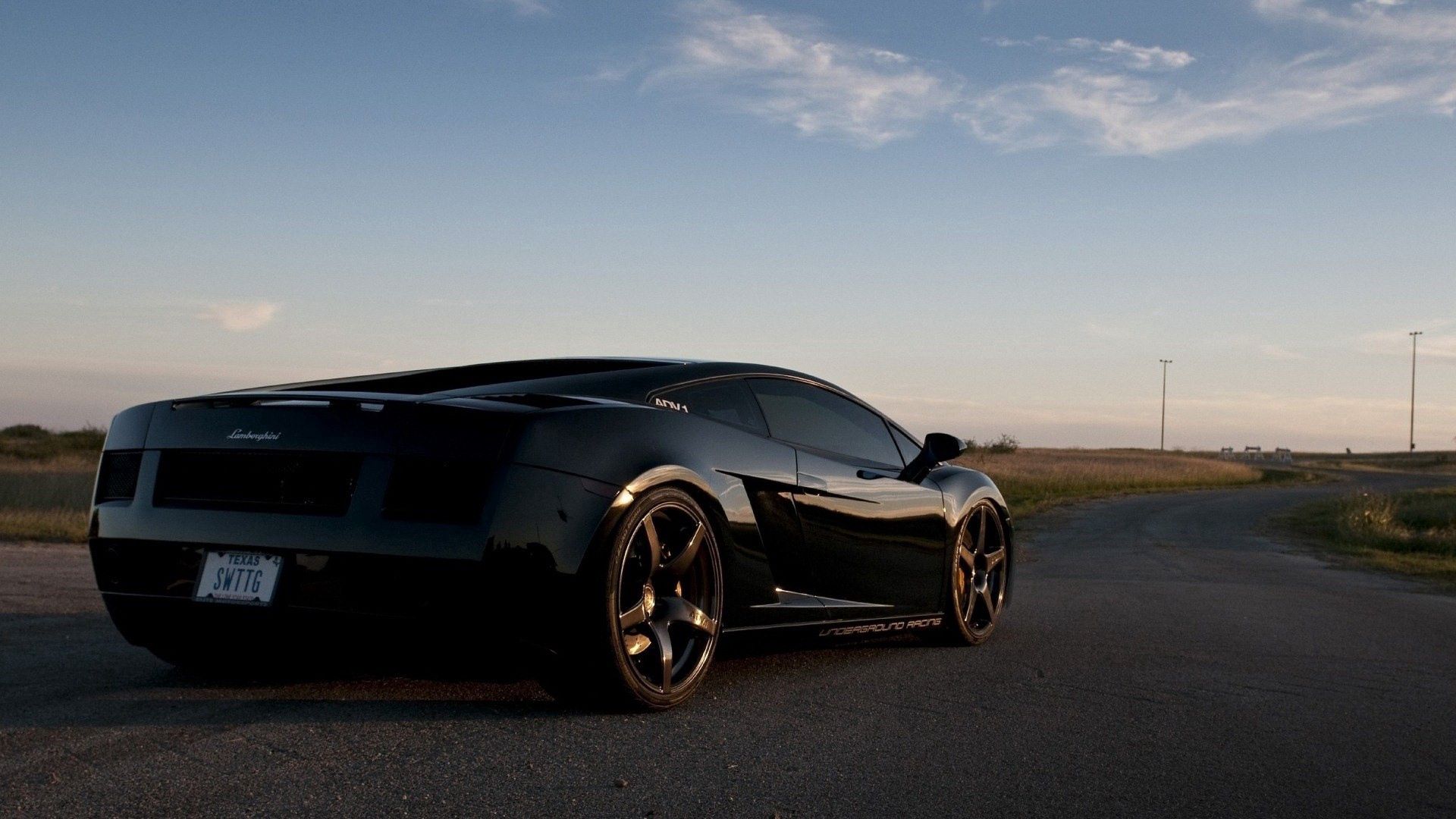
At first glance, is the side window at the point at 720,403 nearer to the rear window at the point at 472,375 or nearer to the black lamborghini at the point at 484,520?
the black lamborghini at the point at 484,520

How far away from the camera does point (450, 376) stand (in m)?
5.22

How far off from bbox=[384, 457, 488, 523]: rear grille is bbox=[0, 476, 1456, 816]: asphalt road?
67 cm

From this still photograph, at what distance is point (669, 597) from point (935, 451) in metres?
2.36

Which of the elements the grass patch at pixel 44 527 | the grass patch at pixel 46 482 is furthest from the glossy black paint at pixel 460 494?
the grass patch at pixel 46 482

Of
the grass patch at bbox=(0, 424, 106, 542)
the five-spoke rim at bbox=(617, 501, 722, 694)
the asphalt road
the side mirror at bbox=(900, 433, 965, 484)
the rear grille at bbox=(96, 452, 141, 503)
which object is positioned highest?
the side mirror at bbox=(900, 433, 965, 484)

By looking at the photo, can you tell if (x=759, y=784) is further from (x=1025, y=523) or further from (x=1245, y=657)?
(x=1025, y=523)

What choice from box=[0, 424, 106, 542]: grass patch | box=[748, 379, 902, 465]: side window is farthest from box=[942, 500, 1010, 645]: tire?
box=[0, 424, 106, 542]: grass patch

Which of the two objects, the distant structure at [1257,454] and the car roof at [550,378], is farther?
the distant structure at [1257,454]

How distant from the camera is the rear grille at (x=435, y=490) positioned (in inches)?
157

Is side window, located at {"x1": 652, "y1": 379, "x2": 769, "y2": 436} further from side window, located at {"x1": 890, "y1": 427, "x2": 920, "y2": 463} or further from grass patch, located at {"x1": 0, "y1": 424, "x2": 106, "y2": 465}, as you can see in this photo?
grass patch, located at {"x1": 0, "y1": 424, "x2": 106, "y2": 465}

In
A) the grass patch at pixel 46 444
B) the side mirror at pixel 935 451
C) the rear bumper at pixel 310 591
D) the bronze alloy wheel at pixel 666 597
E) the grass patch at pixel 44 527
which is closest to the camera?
the rear bumper at pixel 310 591

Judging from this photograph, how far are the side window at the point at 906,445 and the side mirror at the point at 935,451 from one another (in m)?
0.04

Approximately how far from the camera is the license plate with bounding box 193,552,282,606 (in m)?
4.14

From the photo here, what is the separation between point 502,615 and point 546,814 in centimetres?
90
